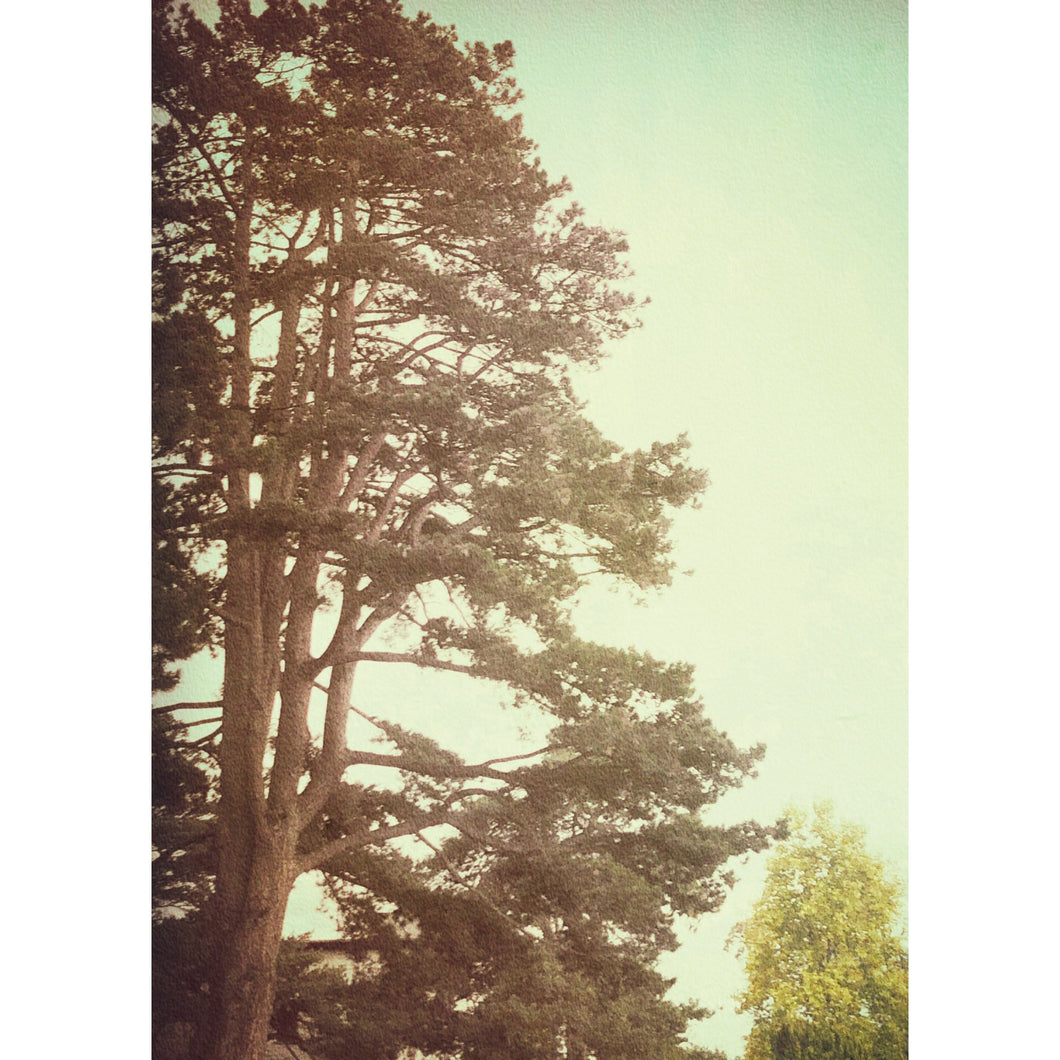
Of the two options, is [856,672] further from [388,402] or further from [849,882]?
[388,402]

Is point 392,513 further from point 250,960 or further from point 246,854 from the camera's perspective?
point 250,960

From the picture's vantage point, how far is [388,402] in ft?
7.63

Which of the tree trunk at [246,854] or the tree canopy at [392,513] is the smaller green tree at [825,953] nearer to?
the tree canopy at [392,513]

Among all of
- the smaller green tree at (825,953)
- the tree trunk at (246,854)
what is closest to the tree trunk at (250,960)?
the tree trunk at (246,854)

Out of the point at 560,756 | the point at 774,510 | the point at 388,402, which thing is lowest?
the point at 560,756

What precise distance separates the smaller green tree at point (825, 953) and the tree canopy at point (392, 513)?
0.15 m

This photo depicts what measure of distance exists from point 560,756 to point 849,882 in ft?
2.59

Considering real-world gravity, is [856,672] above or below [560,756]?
above

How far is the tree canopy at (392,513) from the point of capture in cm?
230

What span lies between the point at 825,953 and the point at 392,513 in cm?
154

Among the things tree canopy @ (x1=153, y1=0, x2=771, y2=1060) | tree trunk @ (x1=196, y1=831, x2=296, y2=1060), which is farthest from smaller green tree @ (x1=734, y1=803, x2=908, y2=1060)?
tree trunk @ (x1=196, y1=831, x2=296, y2=1060)
